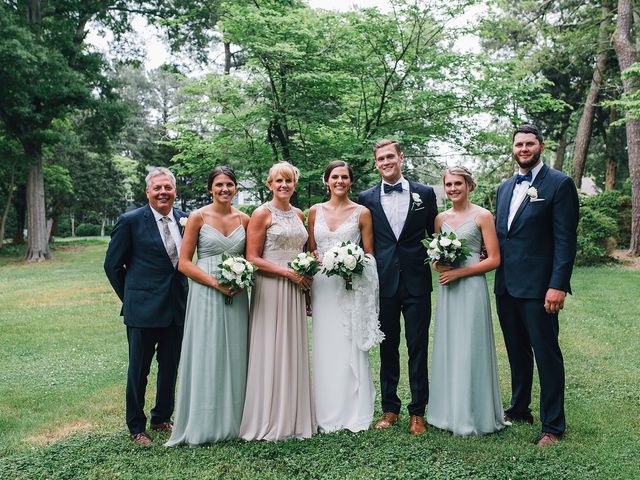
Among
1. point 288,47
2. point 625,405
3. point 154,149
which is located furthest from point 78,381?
point 154,149

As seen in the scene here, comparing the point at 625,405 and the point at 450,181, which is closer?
the point at 450,181

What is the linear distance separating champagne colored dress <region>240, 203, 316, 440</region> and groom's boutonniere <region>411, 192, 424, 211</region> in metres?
1.02

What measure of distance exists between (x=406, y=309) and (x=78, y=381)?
176 inches

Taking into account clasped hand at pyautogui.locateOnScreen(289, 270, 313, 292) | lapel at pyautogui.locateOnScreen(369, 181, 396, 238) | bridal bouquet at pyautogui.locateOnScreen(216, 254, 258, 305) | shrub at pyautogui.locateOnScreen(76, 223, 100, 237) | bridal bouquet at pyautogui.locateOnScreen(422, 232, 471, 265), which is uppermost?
lapel at pyautogui.locateOnScreen(369, 181, 396, 238)

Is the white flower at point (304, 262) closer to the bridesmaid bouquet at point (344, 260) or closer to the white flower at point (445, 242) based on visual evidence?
the bridesmaid bouquet at point (344, 260)

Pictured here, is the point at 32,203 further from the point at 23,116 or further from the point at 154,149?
the point at 154,149

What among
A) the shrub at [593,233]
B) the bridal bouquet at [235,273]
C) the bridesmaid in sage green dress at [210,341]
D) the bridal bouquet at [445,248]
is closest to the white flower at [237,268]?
the bridal bouquet at [235,273]

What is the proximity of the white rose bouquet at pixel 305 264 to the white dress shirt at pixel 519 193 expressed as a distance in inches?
66.9

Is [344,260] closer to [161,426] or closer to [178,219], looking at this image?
[178,219]

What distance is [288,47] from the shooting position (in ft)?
37.3

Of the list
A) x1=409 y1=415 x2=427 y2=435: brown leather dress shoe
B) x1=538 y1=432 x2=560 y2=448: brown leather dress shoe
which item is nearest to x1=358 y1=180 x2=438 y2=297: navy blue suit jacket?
x1=409 y1=415 x2=427 y2=435: brown leather dress shoe

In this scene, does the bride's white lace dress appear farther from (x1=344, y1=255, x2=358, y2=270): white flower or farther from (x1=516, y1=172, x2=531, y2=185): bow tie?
(x1=516, y1=172, x2=531, y2=185): bow tie

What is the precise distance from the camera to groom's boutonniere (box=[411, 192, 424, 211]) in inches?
194

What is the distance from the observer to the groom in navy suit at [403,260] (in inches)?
196
